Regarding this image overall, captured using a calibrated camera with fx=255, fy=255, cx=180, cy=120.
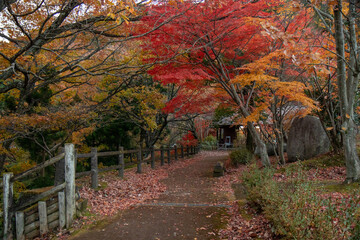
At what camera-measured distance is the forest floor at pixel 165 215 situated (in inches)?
171

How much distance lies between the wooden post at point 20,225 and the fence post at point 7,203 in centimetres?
11

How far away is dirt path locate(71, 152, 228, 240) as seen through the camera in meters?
4.37

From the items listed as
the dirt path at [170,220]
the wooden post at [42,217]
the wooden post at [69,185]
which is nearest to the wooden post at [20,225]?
the wooden post at [42,217]

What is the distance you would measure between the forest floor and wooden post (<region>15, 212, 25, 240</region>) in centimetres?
54

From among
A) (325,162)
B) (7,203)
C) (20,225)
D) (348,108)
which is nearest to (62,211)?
(20,225)

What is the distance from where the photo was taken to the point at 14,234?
4227 mm

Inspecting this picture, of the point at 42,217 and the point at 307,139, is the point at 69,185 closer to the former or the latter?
the point at 42,217

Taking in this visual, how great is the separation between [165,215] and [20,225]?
103 inches

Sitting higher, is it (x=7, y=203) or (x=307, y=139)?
(x=307, y=139)

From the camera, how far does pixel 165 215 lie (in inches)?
212

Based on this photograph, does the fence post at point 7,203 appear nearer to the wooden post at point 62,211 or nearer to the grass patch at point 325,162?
the wooden post at point 62,211

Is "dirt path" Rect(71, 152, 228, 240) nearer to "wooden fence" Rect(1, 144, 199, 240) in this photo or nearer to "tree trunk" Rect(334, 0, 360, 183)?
"wooden fence" Rect(1, 144, 199, 240)

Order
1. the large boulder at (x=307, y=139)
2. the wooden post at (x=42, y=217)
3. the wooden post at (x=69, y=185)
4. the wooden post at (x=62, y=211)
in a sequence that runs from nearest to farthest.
→ the wooden post at (x=42, y=217)
the wooden post at (x=62, y=211)
the wooden post at (x=69, y=185)
the large boulder at (x=307, y=139)

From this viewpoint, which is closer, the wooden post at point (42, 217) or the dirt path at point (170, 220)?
the dirt path at point (170, 220)
